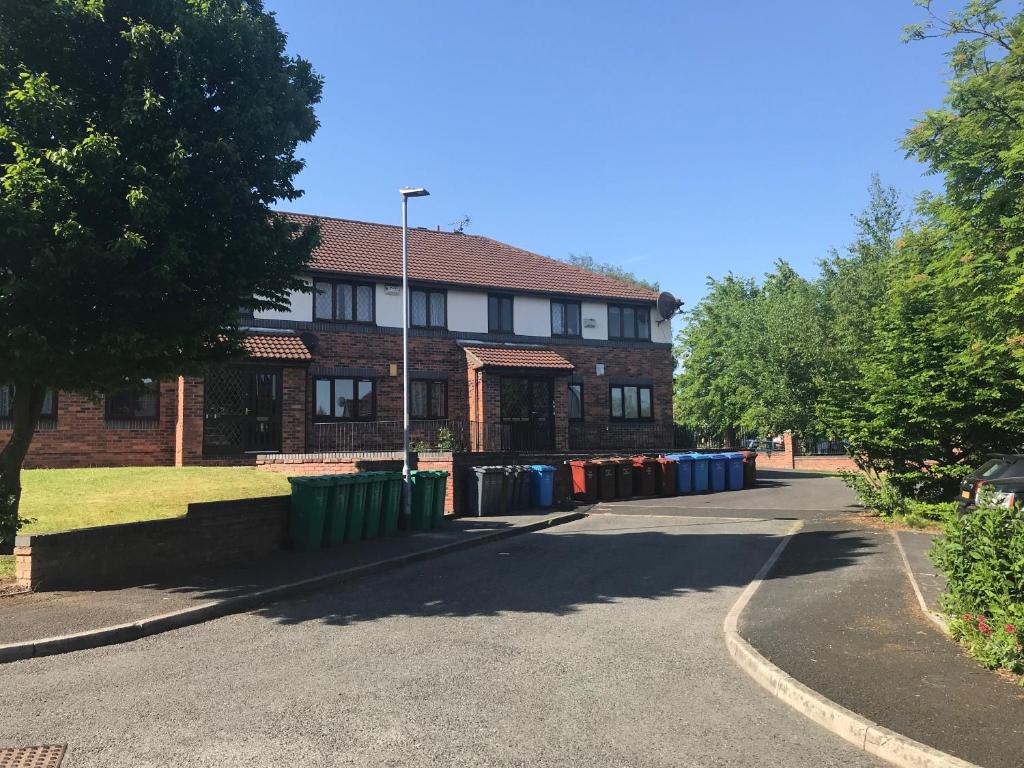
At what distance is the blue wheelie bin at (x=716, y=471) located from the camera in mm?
24422

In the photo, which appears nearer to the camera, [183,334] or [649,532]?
[183,334]

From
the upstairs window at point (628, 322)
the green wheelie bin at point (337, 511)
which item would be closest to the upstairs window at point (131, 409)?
the green wheelie bin at point (337, 511)

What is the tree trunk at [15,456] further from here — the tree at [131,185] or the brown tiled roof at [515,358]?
the brown tiled roof at [515,358]

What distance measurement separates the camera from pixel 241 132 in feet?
30.9

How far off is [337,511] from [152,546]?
131 inches

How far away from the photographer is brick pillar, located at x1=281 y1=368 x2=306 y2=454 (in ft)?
68.6

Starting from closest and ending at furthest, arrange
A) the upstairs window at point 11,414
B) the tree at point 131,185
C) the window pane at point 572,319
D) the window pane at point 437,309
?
the tree at point 131,185
the upstairs window at point 11,414
the window pane at point 437,309
the window pane at point 572,319

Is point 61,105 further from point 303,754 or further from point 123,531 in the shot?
point 303,754

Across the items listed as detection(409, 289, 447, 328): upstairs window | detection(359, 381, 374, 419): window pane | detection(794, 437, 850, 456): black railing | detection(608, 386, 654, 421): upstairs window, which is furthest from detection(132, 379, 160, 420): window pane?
detection(794, 437, 850, 456): black railing

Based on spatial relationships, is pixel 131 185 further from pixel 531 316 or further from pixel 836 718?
pixel 531 316

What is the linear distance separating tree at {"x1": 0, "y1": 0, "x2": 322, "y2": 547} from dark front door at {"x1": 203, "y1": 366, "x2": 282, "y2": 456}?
10259 mm

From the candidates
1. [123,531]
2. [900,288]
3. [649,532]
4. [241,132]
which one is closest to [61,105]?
[241,132]

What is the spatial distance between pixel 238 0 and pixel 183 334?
4.49 meters

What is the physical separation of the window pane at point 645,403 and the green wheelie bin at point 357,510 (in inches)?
654
